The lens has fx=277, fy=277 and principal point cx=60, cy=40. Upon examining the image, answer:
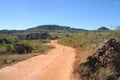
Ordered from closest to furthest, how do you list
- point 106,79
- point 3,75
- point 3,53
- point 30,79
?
point 106,79 → point 30,79 → point 3,75 → point 3,53

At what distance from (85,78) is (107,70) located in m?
1.66

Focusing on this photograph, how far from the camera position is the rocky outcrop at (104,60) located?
17.7 metres

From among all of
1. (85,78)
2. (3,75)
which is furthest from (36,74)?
(85,78)

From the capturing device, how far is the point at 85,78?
1753 centimetres

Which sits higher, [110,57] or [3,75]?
[110,57]

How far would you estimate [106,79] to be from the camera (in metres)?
16.0

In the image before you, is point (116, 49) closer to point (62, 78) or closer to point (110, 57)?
point (110, 57)

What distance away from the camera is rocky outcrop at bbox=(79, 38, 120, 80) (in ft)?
58.2

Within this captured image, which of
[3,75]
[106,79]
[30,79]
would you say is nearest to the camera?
[106,79]

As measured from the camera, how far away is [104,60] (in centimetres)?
1822

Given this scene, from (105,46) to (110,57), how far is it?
1380 millimetres

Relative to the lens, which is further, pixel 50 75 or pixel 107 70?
pixel 50 75

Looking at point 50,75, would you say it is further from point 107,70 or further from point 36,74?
point 107,70

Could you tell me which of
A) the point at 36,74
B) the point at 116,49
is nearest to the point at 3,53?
the point at 36,74
